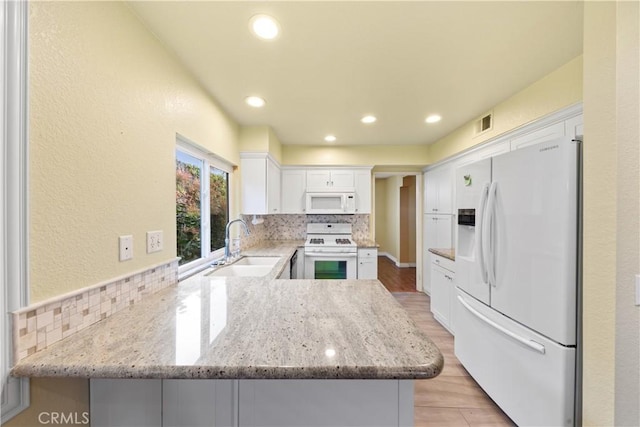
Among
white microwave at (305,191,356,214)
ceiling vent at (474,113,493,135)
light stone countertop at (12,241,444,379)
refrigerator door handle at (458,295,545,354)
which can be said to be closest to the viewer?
light stone countertop at (12,241,444,379)

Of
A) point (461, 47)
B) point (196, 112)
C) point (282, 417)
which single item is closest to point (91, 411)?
point (282, 417)

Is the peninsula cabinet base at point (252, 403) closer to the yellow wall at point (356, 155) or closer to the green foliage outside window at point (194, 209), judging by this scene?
the green foliage outside window at point (194, 209)

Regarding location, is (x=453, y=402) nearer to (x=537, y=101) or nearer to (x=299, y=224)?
(x=537, y=101)

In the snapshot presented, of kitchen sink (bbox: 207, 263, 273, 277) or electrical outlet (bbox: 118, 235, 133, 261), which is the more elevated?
electrical outlet (bbox: 118, 235, 133, 261)

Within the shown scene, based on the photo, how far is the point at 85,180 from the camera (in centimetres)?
90

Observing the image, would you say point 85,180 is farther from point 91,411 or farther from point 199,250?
point 199,250

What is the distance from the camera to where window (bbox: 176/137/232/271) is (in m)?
1.82

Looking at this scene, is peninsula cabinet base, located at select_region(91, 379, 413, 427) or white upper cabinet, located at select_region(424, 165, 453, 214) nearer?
peninsula cabinet base, located at select_region(91, 379, 413, 427)

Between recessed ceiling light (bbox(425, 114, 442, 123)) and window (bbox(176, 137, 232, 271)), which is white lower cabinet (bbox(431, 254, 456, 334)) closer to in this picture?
recessed ceiling light (bbox(425, 114, 442, 123))

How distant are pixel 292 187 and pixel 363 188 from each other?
110 centimetres

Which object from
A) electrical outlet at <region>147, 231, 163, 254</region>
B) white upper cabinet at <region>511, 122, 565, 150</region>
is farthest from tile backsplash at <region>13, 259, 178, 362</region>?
white upper cabinet at <region>511, 122, 565, 150</region>

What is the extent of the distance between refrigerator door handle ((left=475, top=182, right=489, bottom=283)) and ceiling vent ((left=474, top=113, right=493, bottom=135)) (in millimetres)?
1108

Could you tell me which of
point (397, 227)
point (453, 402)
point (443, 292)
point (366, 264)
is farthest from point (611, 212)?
point (397, 227)

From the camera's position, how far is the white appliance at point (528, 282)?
1.23 m
